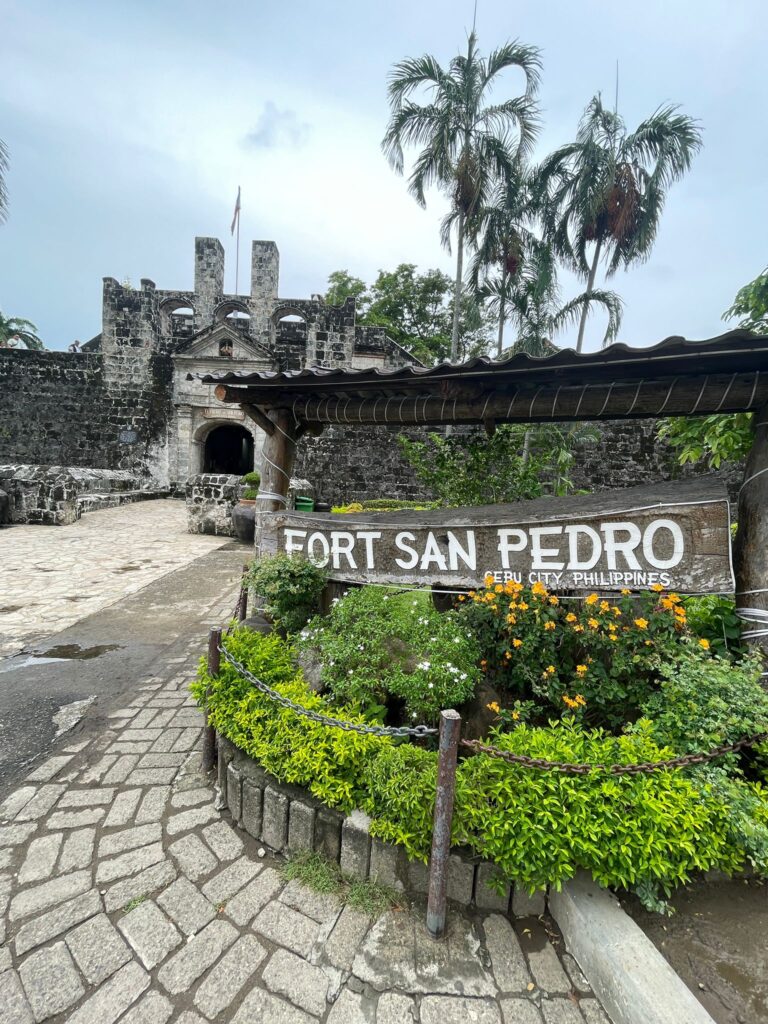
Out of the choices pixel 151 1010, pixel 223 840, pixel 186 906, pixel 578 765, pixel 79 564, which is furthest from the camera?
pixel 79 564

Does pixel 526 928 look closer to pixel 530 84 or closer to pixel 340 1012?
pixel 340 1012

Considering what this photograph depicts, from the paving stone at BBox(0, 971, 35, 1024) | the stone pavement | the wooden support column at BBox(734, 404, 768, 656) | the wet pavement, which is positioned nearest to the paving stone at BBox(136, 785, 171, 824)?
the paving stone at BBox(0, 971, 35, 1024)

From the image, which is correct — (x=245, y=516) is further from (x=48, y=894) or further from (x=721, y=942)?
(x=721, y=942)

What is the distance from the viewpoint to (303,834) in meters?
2.08

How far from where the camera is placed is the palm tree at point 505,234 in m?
12.4

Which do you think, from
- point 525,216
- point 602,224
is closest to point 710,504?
point 602,224

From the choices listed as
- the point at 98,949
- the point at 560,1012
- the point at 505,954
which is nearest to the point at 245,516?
the point at 98,949

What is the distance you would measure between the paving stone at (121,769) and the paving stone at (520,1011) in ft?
7.28

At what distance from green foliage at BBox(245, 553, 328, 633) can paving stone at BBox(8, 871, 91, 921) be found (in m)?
1.70

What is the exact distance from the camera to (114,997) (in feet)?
5.07

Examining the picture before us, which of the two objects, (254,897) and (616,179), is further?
(616,179)

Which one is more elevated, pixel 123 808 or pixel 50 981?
pixel 123 808

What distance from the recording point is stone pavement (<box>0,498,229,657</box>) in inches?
200

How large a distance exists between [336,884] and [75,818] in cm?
143
